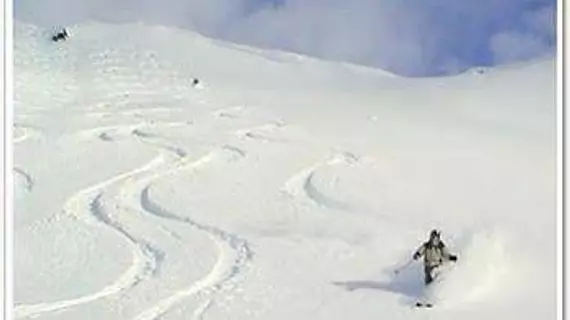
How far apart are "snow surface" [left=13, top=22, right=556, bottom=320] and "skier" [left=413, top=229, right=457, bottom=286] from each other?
0.03ft

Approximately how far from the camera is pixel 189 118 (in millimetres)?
1506

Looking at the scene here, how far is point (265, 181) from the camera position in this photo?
1.51 meters

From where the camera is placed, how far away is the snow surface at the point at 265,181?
148cm

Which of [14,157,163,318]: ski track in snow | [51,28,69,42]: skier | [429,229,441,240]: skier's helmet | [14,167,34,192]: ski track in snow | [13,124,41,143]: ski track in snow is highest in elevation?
[51,28,69,42]: skier

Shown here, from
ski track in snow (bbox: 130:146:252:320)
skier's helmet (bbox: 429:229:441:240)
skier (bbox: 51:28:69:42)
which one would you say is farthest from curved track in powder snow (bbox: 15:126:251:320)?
skier's helmet (bbox: 429:229:441:240)

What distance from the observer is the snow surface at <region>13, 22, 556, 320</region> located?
1479 mm

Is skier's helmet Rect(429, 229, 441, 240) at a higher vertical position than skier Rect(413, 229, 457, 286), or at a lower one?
higher

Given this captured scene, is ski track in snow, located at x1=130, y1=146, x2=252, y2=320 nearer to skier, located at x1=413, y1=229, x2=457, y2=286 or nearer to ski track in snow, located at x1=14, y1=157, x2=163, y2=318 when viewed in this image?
ski track in snow, located at x1=14, y1=157, x2=163, y2=318

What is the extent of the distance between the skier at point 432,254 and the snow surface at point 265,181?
0.4 inches

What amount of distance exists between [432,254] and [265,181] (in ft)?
0.78

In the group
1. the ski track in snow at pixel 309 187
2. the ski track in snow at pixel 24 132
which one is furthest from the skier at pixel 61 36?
the ski track in snow at pixel 309 187

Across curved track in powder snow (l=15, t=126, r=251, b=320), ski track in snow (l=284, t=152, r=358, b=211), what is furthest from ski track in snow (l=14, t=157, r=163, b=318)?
ski track in snow (l=284, t=152, r=358, b=211)
